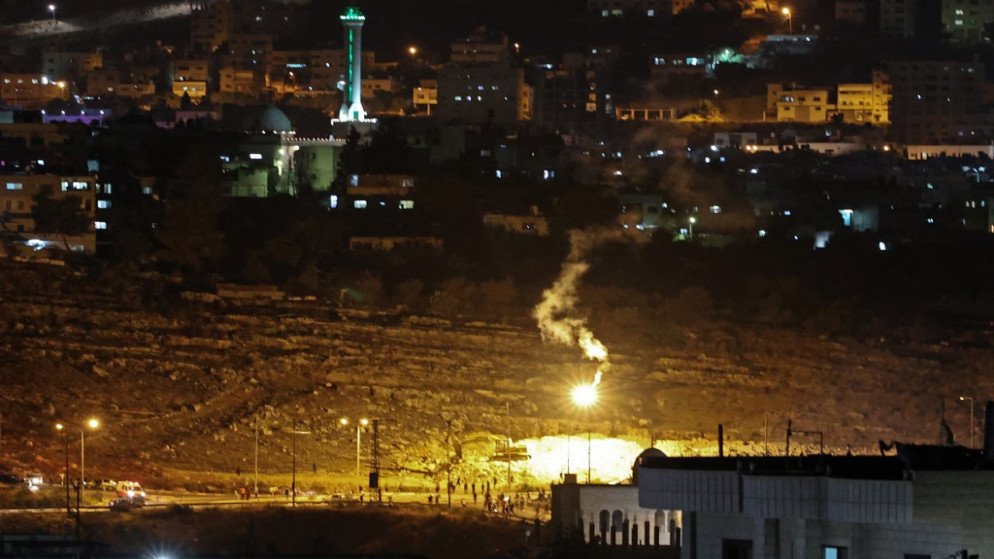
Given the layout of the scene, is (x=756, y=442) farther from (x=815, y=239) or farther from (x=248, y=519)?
(x=815, y=239)

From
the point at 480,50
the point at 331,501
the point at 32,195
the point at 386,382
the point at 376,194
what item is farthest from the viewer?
the point at 480,50

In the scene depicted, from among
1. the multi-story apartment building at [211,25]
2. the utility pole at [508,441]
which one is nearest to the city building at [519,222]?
the utility pole at [508,441]

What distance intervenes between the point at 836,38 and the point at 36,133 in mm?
29200

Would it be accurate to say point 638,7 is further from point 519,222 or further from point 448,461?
point 448,461

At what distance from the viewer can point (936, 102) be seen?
7031 centimetres

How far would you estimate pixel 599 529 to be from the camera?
25.1 meters

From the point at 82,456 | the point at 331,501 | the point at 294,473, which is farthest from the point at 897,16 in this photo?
the point at 331,501

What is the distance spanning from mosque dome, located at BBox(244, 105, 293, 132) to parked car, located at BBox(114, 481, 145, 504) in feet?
75.7

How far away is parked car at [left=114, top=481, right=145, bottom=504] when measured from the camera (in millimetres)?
30163

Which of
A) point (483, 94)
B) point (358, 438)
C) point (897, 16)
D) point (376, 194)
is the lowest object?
point (358, 438)

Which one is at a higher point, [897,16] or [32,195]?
[897,16]

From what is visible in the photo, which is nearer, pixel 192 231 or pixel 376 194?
pixel 192 231

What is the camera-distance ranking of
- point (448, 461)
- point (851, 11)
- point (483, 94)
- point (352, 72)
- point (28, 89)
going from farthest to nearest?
point (851, 11) → point (28, 89) → point (483, 94) → point (352, 72) → point (448, 461)

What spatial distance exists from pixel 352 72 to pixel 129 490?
96.0 ft
